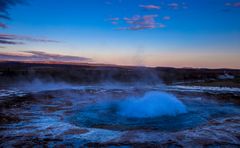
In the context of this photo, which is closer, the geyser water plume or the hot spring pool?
the hot spring pool

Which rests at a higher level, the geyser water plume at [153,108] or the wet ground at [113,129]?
the geyser water plume at [153,108]

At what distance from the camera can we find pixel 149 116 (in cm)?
757

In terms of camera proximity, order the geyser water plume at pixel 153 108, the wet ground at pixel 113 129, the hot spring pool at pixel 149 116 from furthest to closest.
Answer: the geyser water plume at pixel 153 108, the hot spring pool at pixel 149 116, the wet ground at pixel 113 129

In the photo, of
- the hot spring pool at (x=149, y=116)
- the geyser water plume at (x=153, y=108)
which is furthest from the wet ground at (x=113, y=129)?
the geyser water plume at (x=153, y=108)

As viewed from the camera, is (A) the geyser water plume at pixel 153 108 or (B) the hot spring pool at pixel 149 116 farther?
(A) the geyser water plume at pixel 153 108

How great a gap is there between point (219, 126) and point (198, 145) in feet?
6.62

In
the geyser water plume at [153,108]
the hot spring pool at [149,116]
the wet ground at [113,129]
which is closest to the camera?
the wet ground at [113,129]

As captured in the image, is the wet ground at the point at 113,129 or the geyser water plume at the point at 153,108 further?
the geyser water plume at the point at 153,108

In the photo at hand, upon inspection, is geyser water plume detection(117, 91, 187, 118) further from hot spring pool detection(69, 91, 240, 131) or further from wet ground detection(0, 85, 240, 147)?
wet ground detection(0, 85, 240, 147)

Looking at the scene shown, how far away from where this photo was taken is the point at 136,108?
26.8ft

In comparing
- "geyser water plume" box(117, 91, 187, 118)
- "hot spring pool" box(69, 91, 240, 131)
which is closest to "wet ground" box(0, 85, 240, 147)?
"hot spring pool" box(69, 91, 240, 131)

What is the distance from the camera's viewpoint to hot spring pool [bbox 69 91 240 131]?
644 cm

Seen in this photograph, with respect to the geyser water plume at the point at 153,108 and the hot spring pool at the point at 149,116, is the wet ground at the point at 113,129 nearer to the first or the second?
the hot spring pool at the point at 149,116

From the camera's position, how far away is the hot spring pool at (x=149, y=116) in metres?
6.44
